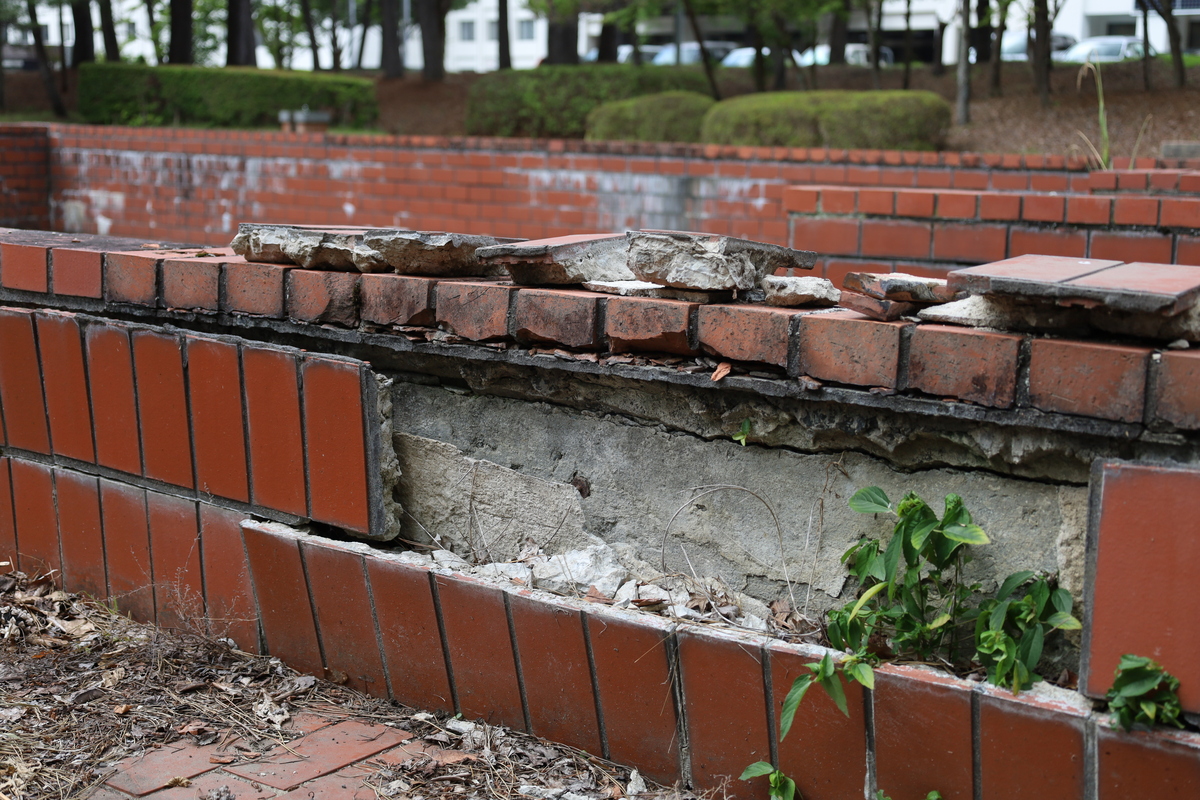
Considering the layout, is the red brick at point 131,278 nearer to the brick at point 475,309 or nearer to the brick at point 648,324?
the brick at point 475,309

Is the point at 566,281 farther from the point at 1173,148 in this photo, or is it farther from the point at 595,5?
the point at 595,5

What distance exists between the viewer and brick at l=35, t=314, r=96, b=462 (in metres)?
2.59

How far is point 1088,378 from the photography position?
153cm

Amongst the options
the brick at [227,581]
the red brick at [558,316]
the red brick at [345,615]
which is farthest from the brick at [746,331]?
the brick at [227,581]

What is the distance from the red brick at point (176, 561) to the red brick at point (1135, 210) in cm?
322

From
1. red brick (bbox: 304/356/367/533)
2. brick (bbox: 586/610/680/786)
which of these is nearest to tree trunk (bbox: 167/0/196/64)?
red brick (bbox: 304/356/367/533)

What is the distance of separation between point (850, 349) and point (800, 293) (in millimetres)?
250

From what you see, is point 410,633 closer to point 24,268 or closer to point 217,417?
point 217,417

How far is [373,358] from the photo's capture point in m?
2.39

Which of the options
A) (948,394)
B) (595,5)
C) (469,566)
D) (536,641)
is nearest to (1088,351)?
(948,394)

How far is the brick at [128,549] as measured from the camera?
8.42ft

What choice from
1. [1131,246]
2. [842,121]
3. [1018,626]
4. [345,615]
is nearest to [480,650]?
[345,615]

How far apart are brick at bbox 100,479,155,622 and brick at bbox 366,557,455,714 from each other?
75 cm

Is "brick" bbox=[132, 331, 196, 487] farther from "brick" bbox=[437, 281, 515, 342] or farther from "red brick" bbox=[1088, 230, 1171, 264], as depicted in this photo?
"red brick" bbox=[1088, 230, 1171, 264]
